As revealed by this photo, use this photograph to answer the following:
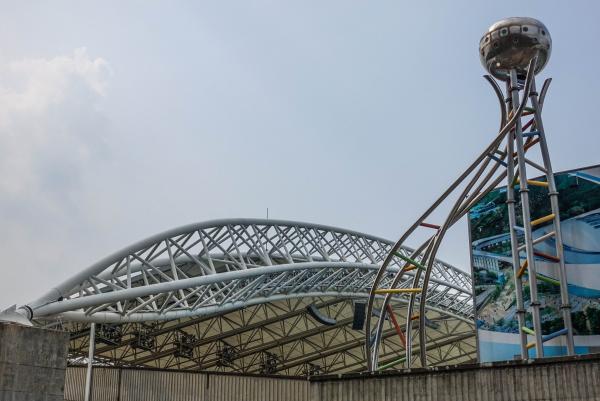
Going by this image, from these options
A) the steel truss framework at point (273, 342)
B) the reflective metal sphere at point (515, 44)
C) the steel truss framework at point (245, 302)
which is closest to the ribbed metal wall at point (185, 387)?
the steel truss framework at point (245, 302)

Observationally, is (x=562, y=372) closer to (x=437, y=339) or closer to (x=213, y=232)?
(x=213, y=232)

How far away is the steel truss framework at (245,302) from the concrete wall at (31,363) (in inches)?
334

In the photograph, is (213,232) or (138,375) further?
(213,232)

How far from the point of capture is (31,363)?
930 inches

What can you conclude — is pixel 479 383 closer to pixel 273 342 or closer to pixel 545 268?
pixel 545 268

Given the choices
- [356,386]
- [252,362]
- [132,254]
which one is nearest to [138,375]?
[132,254]

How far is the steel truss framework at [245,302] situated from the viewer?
36.6m

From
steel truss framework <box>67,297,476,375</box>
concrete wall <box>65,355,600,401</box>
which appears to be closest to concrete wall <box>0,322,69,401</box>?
concrete wall <box>65,355,600,401</box>

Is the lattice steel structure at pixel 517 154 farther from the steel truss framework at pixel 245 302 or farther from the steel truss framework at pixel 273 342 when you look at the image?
the steel truss framework at pixel 273 342

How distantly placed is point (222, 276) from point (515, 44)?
20136 mm

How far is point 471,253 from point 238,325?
89.8 feet

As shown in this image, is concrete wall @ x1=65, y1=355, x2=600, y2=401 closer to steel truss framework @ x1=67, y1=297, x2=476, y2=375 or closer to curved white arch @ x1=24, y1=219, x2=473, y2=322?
curved white arch @ x1=24, y1=219, x2=473, y2=322

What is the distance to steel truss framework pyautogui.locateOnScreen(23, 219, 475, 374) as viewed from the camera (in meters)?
36.6

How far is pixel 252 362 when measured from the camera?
64625mm
